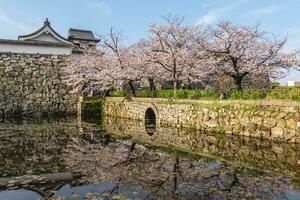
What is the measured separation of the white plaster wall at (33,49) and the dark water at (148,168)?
883 inches

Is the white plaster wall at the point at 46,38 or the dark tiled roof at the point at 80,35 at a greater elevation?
the dark tiled roof at the point at 80,35

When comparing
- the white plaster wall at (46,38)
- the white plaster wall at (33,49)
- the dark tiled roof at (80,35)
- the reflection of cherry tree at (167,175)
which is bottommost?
the reflection of cherry tree at (167,175)

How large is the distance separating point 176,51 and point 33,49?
21.3 m

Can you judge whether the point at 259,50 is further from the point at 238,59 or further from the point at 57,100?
the point at 57,100

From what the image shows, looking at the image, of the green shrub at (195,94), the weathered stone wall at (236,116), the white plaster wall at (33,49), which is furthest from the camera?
the white plaster wall at (33,49)

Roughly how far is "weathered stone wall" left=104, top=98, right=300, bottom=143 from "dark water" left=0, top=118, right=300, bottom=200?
802mm

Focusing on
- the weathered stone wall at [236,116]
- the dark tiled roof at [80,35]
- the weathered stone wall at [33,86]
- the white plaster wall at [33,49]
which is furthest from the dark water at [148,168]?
the dark tiled roof at [80,35]

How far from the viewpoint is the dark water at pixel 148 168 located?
289 inches

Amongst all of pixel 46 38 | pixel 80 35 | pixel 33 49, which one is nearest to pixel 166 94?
pixel 33 49

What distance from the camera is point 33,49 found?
1437 inches

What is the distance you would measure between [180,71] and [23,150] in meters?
14.2

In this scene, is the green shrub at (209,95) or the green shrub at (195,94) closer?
the green shrub at (209,95)

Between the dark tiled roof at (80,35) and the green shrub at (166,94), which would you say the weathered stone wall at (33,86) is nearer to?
the green shrub at (166,94)

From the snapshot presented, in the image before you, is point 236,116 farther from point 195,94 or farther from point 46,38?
point 46,38
